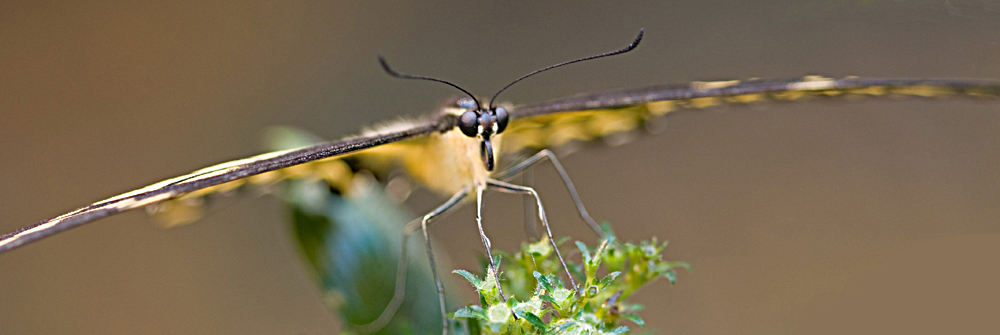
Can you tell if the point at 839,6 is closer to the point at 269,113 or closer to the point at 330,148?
the point at 330,148

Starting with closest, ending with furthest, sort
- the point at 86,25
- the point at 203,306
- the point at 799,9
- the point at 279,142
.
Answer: the point at 279,142 < the point at 799,9 < the point at 203,306 < the point at 86,25

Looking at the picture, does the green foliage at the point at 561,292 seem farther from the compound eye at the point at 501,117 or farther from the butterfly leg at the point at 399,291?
the compound eye at the point at 501,117

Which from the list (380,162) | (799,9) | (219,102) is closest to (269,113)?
(219,102)

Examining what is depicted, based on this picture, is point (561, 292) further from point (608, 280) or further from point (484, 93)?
point (484, 93)

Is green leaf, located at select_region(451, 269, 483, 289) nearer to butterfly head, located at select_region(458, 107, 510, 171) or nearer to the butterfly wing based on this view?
butterfly head, located at select_region(458, 107, 510, 171)

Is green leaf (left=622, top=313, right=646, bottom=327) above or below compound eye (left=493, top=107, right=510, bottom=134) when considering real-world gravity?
below

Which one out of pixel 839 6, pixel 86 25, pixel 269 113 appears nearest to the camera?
pixel 839 6

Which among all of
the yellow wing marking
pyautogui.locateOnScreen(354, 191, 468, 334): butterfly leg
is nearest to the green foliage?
pyautogui.locateOnScreen(354, 191, 468, 334): butterfly leg
